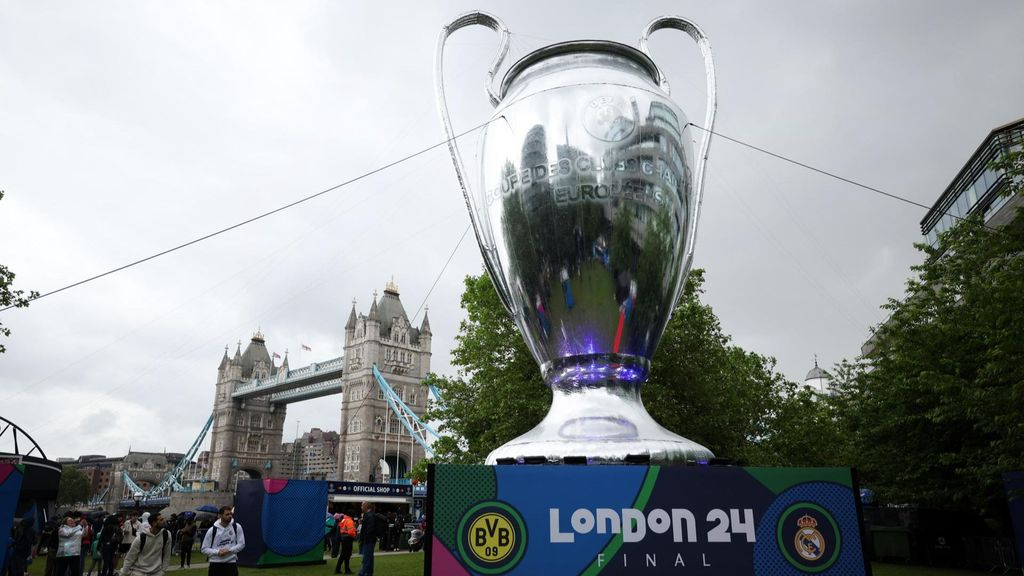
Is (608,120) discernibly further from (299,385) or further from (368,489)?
(299,385)

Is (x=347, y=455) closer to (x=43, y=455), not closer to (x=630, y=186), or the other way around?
(x=43, y=455)

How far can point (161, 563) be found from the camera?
886 cm

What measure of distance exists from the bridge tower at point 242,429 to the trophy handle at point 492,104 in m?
104

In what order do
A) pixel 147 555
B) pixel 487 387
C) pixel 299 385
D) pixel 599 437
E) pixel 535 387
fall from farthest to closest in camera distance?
pixel 299 385 < pixel 487 387 < pixel 535 387 < pixel 147 555 < pixel 599 437

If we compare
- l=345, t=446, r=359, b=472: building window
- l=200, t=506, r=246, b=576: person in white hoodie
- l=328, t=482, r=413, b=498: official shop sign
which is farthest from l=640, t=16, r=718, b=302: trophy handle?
l=345, t=446, r=359, b=472: building window

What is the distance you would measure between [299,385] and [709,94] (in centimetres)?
10005

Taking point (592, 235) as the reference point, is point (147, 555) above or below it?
below

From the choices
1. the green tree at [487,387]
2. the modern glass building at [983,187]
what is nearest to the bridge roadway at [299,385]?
the modern glass building at [983,187]

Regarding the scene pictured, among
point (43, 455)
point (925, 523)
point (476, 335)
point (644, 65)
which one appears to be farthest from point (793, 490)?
point (925, 523)

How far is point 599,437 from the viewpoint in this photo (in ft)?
13.7

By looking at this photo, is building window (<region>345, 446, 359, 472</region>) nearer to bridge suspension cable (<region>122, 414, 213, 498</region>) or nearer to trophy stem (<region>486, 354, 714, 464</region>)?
bridge suspension cable (<region>122, 414, 213, 498</region>)

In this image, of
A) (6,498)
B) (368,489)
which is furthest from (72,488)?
(6,498)

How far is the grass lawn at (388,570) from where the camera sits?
487 inches

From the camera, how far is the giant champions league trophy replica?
14.3 feet
